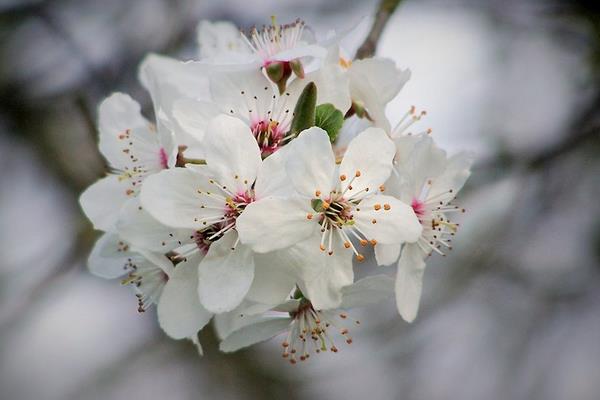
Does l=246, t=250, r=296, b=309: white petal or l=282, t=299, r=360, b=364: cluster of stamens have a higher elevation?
l=246, t=250, r=296, b=309: white petal

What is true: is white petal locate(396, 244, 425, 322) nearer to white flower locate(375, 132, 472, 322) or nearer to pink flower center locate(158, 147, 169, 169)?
white flower locate(375, 132, 472, 322)

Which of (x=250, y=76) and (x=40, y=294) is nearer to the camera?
(x=250, y=76)

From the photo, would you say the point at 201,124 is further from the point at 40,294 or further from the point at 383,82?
the point at 40,294

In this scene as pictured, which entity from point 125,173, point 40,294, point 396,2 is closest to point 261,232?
point 125,173

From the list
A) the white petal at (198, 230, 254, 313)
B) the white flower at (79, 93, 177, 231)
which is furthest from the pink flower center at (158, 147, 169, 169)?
the white petal at (198, 230, 254, 313)

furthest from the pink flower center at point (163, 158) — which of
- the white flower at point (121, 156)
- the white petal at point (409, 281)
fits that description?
the white petal at point (409, 281)

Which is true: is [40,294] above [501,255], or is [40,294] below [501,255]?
above

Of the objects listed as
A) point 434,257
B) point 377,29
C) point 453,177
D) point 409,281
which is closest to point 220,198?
point 409,281
